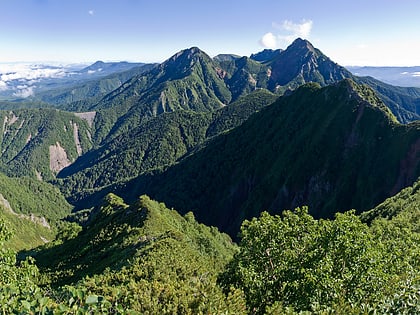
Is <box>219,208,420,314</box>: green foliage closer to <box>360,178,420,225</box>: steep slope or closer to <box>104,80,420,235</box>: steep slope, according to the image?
<box>360,178,420,225</box>: steep slope

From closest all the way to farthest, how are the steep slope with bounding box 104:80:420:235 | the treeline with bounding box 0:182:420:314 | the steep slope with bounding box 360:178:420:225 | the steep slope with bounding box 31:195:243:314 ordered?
the treeline with bounding box 0:182:420:314
the steep slope with bounding box 31:195:243:314
the steep slope with bounding box 360:178:420:225
the steep slope with bounding box 104:80:420:235

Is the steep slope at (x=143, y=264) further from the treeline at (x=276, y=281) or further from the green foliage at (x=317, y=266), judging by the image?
the green foliage at (x=317, y=266)

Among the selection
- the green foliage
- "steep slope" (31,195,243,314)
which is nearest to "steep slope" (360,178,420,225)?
"steep slope" (31,195,243,314)

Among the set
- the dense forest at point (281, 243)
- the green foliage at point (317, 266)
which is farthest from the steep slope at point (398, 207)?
the green foliage at point (317, 266)

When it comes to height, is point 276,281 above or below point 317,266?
below

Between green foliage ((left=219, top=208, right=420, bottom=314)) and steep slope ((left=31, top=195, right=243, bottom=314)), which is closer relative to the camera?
steep slope ((left=31, top=195, right=243, bottom=314))

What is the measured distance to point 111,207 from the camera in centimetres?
12444

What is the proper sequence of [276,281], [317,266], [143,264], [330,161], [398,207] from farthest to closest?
[330,161] < [398,207] < [143,264] < [276,281] < [317,266]

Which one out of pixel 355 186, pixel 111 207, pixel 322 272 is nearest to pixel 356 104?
pixel 355 186

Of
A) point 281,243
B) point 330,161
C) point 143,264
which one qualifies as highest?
point 281,243

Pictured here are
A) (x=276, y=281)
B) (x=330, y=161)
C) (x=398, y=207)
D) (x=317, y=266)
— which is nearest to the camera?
(x=317, y=266)

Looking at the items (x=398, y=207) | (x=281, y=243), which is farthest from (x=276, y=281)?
(x=398, y=207)

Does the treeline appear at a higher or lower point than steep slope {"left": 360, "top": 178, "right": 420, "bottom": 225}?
higher

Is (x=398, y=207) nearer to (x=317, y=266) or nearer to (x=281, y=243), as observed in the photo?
(x=281, y=243)
